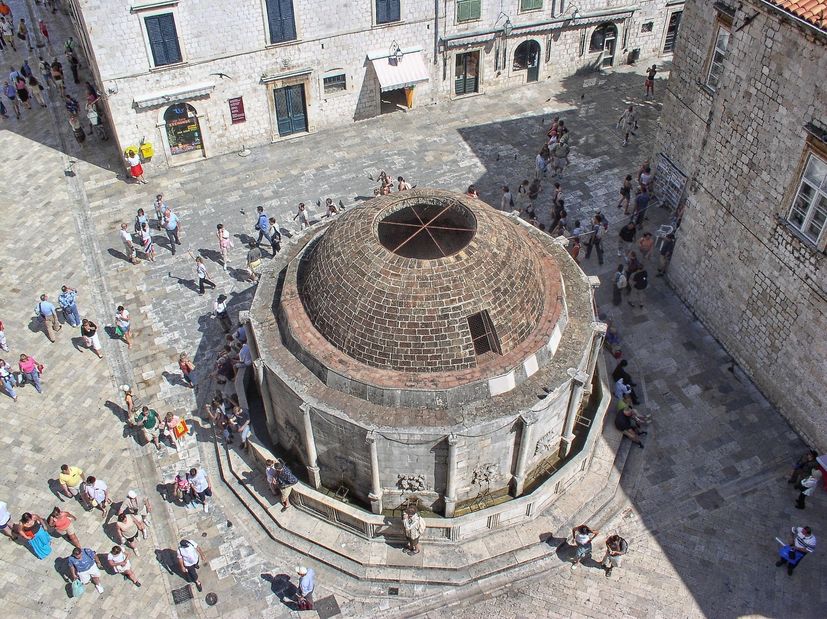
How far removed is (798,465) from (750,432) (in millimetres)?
1950

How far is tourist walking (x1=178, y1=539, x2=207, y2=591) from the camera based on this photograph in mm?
19844

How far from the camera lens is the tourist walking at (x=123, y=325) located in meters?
26.4

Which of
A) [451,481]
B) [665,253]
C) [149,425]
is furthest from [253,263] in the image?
[665,253]

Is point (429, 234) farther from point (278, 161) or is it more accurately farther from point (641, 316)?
point (278, 161)

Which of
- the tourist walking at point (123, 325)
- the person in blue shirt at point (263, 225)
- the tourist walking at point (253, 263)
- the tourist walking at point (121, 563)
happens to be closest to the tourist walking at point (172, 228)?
the person in blue shirt at point (263, 225)

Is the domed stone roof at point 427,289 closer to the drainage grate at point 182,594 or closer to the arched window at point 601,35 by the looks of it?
the drainage grate at point 182,594

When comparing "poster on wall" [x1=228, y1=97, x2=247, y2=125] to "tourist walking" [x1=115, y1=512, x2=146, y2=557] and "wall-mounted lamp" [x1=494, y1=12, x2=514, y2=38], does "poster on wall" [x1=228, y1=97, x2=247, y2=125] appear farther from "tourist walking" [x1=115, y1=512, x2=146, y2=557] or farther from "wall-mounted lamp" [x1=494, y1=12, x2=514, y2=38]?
"tourist walking" [x1=115, y1=512, x2=146, y2=557]

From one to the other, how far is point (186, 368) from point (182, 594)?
24.8 ft

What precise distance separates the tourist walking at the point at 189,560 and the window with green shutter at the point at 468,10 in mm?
27573

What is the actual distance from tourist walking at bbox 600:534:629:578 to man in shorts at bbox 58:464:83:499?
49.6ft

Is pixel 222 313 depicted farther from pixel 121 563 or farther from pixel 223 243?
pixel 121 563

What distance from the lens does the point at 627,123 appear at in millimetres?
36562

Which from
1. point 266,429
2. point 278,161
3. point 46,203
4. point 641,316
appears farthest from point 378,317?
point 46,203

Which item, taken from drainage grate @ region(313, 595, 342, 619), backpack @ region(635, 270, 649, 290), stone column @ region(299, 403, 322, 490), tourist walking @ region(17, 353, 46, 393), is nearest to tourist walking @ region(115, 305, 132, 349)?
tourist walking @ region(17, 353, 46, 393)
